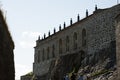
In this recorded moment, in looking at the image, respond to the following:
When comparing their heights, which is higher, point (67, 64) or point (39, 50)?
point (39, 50)

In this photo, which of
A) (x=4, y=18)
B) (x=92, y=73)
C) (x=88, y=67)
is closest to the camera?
(x=4, y=18)

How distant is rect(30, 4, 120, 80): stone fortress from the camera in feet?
137

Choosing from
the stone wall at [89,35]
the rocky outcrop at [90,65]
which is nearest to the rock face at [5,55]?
the rocky outcrop at [90,65]

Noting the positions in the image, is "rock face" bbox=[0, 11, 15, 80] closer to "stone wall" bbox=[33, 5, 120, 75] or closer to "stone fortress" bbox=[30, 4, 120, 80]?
"stone fortress" bbox=[30, 4, 120, 80]

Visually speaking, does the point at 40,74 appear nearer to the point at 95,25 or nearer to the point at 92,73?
the point at 95,25

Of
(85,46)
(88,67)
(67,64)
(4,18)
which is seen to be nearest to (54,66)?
(67,64)

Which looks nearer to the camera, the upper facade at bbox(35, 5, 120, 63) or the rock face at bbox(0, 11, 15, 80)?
the rock face at bbox(0, 11, 15, 80)

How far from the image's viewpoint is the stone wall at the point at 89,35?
41.8 metres

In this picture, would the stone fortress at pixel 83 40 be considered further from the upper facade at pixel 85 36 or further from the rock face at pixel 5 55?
the rock face at pixel 5 55

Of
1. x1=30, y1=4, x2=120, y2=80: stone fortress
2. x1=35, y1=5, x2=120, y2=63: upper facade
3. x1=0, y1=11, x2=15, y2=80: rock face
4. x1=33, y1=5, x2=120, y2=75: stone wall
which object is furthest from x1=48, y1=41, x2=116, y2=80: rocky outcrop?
x1=0, y1=11, x2=15, y2=80: rock face

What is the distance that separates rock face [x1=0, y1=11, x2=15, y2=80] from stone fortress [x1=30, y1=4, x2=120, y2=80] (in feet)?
114

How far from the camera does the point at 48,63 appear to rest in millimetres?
59344

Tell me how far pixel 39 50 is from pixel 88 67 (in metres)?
23.6

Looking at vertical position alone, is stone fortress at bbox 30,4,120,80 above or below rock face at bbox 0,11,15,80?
above
